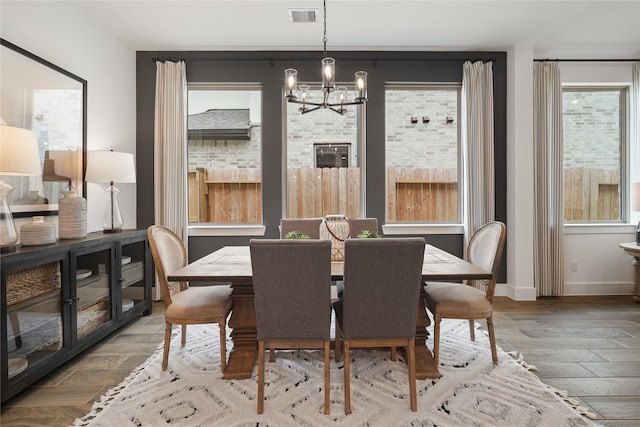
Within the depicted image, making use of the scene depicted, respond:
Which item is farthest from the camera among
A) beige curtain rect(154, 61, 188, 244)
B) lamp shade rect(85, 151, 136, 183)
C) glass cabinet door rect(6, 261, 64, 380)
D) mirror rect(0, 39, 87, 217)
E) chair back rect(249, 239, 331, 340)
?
beige curtain rect(154, 61, 188, 244)

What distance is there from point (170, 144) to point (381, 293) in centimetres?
311

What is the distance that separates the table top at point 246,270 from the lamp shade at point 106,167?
47.8 inches

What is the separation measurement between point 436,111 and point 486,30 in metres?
0.94

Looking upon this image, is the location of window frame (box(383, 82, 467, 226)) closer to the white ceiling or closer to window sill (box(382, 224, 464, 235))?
window sill (box(382, 224, 464, 235))

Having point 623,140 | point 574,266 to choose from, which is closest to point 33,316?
point 574,266

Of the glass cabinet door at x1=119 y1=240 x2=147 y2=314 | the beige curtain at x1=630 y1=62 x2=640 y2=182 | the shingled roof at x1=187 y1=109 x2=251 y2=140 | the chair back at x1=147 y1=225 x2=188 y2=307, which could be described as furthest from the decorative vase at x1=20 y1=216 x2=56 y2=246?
the beige curtain at x1=630 y1=62 x2=640 y2=182

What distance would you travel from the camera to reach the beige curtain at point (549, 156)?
411 centimetres

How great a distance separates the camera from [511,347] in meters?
2.73

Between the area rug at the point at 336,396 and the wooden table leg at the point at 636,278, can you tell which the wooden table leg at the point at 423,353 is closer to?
the area rug at the point at 336,396

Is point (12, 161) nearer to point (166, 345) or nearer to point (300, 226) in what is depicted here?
point (166, 345)

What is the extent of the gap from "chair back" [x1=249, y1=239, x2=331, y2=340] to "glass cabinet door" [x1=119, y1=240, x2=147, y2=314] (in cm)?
182

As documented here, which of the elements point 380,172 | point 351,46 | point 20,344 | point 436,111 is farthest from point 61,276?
point 436,111

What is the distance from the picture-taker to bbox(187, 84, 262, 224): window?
425 centimetres

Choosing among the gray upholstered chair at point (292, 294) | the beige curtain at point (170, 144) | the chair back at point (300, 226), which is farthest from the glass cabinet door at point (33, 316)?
the beige curtain at point (170, 144)
